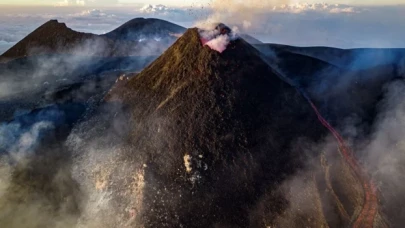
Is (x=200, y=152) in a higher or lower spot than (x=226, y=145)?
lower

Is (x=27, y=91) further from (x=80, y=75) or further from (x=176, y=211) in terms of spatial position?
(x=176, y=211)

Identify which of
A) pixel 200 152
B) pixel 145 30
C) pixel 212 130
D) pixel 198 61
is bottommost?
pixel 200 152

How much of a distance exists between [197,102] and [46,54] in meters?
42.8

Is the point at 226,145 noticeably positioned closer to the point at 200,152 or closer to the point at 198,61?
the point at 200,152

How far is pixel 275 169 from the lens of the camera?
92.3 ft

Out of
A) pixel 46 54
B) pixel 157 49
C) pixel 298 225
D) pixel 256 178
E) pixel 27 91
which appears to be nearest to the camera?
pixel 298 225

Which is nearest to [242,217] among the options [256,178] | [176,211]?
[256,178]

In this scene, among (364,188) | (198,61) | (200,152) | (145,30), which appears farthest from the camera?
(145,30)

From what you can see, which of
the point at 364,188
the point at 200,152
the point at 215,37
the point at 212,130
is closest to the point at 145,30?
the point at 215,37

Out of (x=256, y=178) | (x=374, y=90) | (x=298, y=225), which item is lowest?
(x=298, y=225)

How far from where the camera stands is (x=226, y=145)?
2870 cm

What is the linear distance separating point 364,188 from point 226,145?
11685 mm

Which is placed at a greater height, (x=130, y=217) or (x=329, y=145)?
(x=329, y=145)

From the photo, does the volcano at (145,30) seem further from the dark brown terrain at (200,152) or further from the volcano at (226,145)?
the volcano at (226,145)
